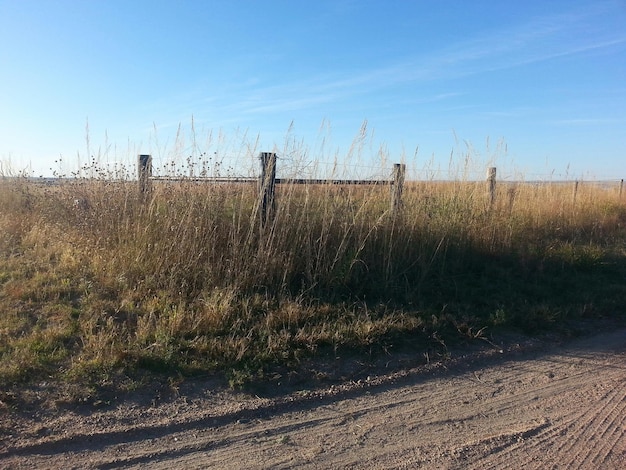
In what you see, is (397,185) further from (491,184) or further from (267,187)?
(491,184)

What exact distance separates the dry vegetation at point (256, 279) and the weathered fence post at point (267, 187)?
0.13 metres

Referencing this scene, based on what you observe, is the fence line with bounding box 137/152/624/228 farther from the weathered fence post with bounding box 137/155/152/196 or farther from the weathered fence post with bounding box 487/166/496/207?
the weathered fence post with bounding box 487/166/496/207

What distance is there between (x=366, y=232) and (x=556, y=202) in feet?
20.7

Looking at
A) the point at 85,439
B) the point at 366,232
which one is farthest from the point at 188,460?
the point at 366,232

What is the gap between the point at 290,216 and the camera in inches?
242

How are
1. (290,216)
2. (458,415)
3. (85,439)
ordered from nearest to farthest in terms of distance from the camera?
1. (85,439)
2. (458,415)
3. (290,216)

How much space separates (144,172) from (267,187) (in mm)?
1992

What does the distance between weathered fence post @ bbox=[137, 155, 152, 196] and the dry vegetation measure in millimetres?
147

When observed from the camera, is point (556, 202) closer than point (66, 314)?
No

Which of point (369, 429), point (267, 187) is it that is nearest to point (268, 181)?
point (267, 187)

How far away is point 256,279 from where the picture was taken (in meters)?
5.69

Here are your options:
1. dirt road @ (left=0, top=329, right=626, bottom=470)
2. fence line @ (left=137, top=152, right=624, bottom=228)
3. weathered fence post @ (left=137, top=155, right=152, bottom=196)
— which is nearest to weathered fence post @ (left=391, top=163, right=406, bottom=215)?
fence line @ (left=137, top=152, right=624, bottom=228)

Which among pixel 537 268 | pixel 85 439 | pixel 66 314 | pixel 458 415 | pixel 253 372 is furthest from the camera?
pixel 537 268

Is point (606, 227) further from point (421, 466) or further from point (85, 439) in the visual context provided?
point (85, 439)
